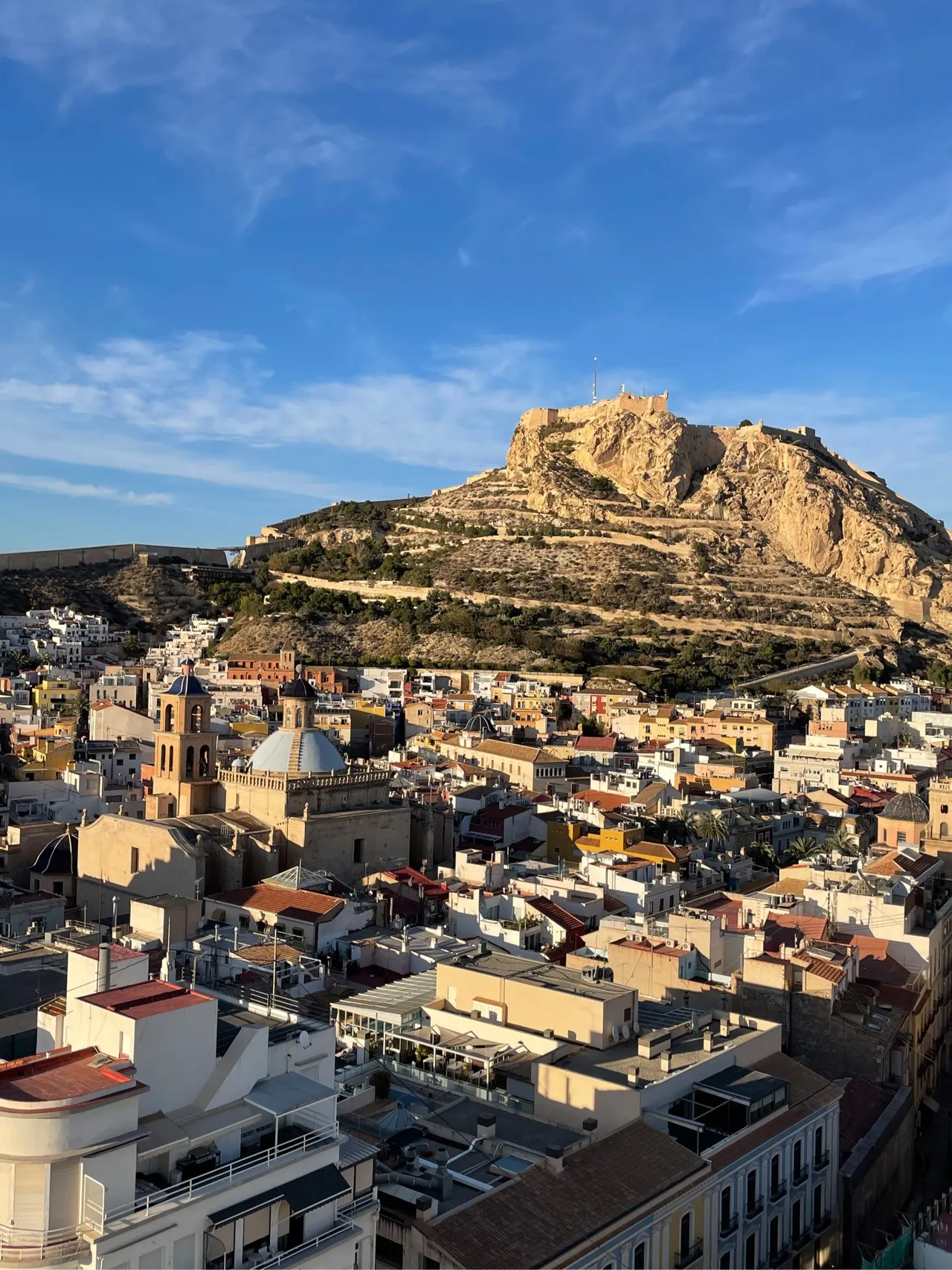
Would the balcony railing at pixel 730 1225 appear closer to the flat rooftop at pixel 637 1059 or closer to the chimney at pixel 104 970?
the flat rooftop at pixel 637 1059

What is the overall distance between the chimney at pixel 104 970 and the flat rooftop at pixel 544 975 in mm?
6170

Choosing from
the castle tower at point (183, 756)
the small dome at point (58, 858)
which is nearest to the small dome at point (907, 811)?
the castle tower at point (183, 756)

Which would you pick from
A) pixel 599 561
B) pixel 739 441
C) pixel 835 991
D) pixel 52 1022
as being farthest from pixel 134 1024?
pixel 739 441

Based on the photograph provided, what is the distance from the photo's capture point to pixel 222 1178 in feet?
28.2

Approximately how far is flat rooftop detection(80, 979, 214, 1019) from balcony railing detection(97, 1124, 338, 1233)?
1.17 m

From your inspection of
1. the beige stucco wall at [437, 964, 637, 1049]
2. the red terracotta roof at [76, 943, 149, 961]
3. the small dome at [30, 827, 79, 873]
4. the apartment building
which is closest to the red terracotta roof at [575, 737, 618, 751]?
the small dome at [30, 827, 79, 873]

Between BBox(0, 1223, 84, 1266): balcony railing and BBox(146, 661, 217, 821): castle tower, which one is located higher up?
BBox(146, 661, 217, 821): castle tower

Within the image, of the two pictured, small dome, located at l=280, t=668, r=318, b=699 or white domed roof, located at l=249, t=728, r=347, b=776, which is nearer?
white domed roof, located at l=249, t=728, r=347, b=776

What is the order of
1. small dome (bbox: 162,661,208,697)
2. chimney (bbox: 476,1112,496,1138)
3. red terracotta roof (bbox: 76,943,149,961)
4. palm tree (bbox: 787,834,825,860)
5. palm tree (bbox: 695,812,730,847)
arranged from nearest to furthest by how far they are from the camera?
1. red terracotta roof (bbox: 76,943,149,961)
2. chimney (bbox: 476,1112,496,1138)
3. small dome (bbox: 162,661,208,697)
4. palm tree (bbox: 787,834,825,860)
5. palm tree (bbox: 695,812,730,847)

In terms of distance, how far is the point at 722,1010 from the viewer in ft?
60.1

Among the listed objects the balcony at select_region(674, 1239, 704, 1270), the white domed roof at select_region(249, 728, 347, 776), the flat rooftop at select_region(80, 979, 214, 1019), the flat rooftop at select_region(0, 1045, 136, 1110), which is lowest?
the balcony at select_region(674, 1239, 704, 1270)

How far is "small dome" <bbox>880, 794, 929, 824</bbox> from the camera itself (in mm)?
34031

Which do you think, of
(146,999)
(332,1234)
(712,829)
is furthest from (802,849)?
(146,999)

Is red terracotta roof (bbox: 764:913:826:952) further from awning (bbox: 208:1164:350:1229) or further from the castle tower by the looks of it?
the castle tower
